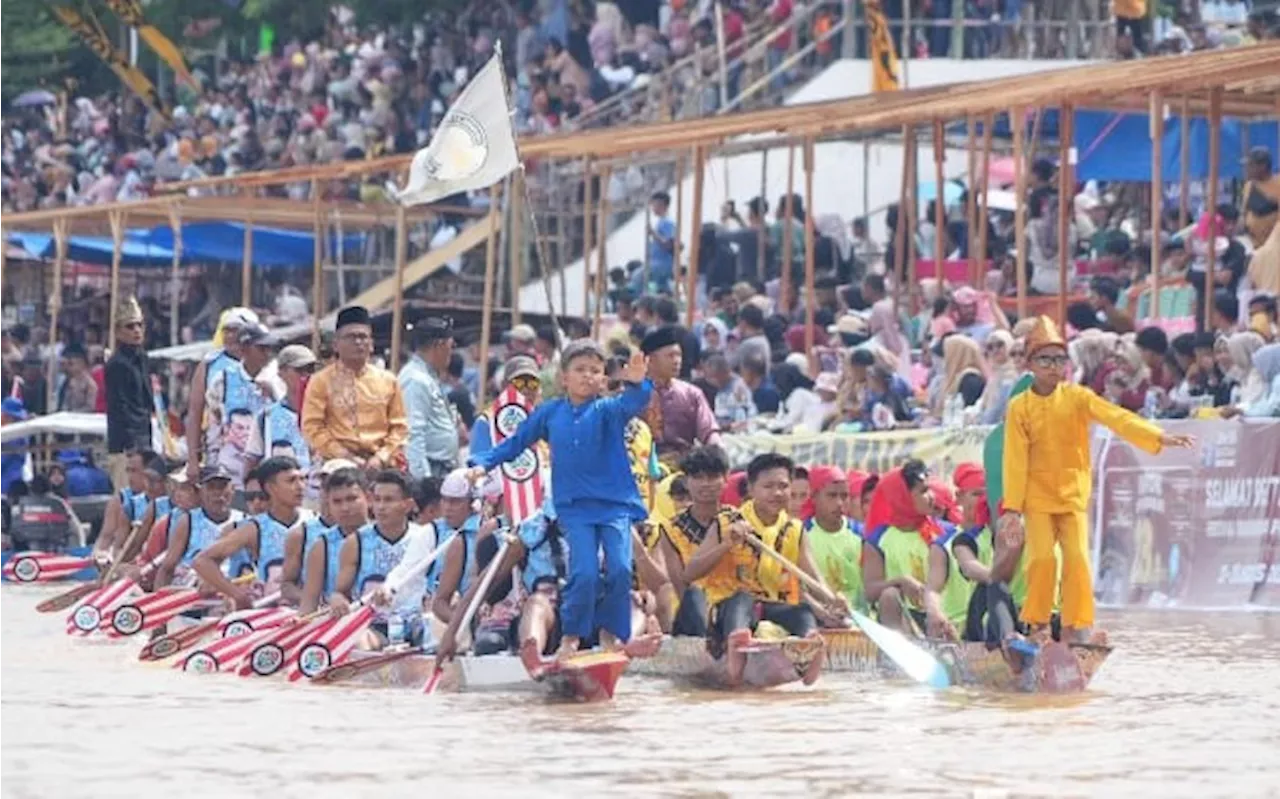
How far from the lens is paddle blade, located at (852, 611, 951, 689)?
14.4 m

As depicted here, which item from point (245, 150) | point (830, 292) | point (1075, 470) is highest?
point (245, 150)

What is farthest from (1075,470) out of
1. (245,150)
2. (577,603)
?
(245,150)

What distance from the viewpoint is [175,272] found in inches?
1337

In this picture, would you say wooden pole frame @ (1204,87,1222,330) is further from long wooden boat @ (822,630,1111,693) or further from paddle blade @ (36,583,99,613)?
paddle blade @ (36,583,99,613)

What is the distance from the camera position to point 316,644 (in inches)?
589

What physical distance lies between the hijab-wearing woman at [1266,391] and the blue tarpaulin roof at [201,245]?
18.9 meters

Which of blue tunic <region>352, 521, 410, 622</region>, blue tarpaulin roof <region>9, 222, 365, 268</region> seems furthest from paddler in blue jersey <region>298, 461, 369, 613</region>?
blue tarpaulin roof <region>9, 222, 365, 268</region>

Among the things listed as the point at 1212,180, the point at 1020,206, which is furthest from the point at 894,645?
the point at 1020,206

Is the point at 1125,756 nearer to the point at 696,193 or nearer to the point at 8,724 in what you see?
the point at 8,724

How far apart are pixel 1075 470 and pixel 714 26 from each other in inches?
807

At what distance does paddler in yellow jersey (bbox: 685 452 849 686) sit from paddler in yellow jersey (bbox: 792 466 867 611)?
782 millimetres

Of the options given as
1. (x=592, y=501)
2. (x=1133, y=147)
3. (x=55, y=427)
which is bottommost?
(x=592, y=501)

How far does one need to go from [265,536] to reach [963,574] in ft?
12.7

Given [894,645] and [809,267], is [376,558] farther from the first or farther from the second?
[809,267]
